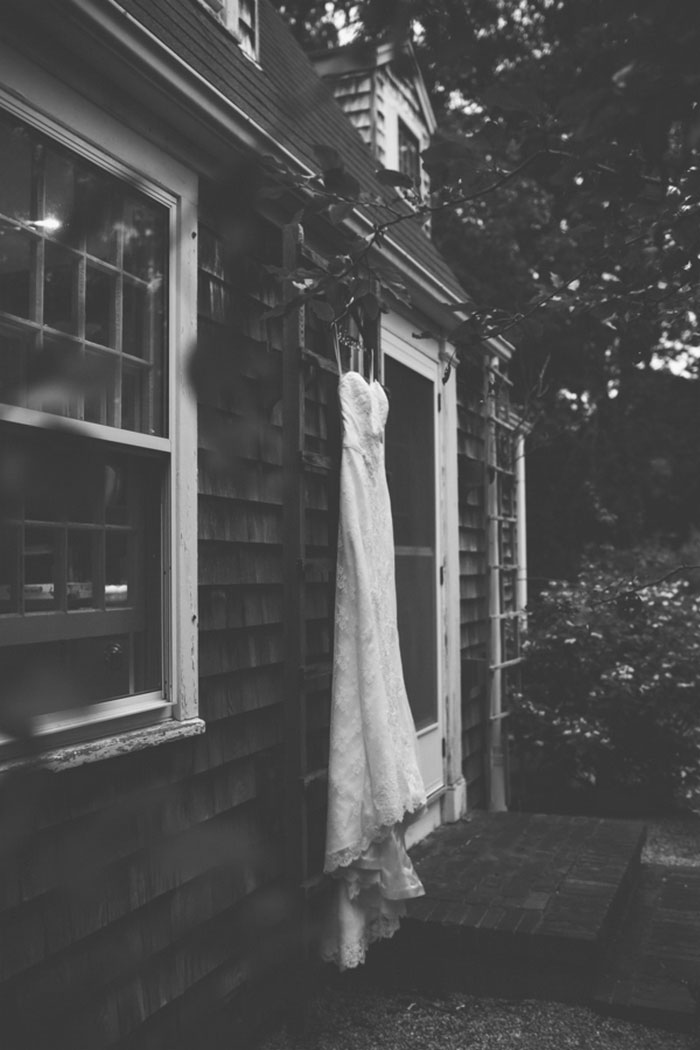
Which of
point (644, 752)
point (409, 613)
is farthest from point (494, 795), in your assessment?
point (409, 613)

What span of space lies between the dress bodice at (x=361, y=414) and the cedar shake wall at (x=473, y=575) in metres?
2.14

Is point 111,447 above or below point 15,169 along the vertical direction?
below

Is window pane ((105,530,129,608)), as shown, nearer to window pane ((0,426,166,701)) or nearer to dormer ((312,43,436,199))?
window pane ((0,426,166,701))

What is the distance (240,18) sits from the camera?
4555 millimetres

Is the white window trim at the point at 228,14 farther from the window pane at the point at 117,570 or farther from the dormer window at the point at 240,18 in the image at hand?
the window pane at the point at 117,570

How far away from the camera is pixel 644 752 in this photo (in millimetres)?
6957

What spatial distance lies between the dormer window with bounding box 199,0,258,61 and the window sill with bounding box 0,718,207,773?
9.45 ft

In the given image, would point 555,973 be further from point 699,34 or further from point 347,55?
point 347,55

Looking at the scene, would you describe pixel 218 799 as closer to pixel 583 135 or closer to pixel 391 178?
pixel 391 178

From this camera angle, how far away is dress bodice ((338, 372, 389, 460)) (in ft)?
12.8

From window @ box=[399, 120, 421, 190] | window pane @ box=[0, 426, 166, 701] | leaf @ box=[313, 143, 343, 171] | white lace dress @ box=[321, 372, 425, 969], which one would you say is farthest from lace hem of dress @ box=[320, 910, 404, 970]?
window @ box=[399, 120, 421, 190]

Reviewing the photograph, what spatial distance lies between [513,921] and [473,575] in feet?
9.63

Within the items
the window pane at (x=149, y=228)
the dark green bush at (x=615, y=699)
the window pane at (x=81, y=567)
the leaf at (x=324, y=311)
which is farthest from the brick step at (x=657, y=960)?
the window pane at (x=149, y=228)

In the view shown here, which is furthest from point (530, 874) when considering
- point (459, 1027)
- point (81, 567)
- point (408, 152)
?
point (408, 152)
